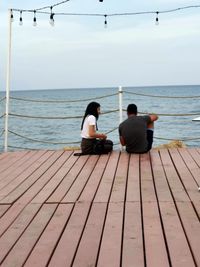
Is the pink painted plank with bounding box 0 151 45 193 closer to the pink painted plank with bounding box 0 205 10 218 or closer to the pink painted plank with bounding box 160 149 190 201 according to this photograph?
the pink painted plank with bounding box 0 205 10 218

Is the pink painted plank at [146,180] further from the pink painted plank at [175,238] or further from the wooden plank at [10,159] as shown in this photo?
the wooden plank at [10,159]

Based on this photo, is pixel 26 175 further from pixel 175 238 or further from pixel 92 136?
pixel 175 238

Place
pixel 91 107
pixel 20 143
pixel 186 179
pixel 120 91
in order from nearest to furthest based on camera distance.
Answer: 1. pixel 186 179
2. pixel 91 107
3. pixel 120 91
4. pixel 20 143

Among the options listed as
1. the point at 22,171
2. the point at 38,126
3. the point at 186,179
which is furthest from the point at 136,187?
the point at 38,126

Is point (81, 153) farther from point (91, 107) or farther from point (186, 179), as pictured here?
point (186, 179)

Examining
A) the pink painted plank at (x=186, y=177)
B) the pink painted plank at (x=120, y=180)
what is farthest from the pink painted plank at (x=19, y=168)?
the pink painted plank at (x=186, y=177)

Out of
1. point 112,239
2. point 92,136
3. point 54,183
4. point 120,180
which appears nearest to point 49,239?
point 112,239

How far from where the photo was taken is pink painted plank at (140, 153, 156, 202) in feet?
14.4

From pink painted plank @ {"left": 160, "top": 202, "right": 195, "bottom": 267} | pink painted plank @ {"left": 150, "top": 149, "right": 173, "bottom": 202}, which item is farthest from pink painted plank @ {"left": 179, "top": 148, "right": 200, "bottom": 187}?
pink painted plank @ {"left": 160, "top": 202, "right": 195, "bottom": 267}

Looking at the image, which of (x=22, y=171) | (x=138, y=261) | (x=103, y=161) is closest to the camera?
(x=138, y=261)

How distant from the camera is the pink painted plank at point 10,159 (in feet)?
20.8

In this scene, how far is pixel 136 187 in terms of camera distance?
4789 millimetres

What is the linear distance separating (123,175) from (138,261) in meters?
2.60

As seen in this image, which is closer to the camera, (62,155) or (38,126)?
(62,155)
